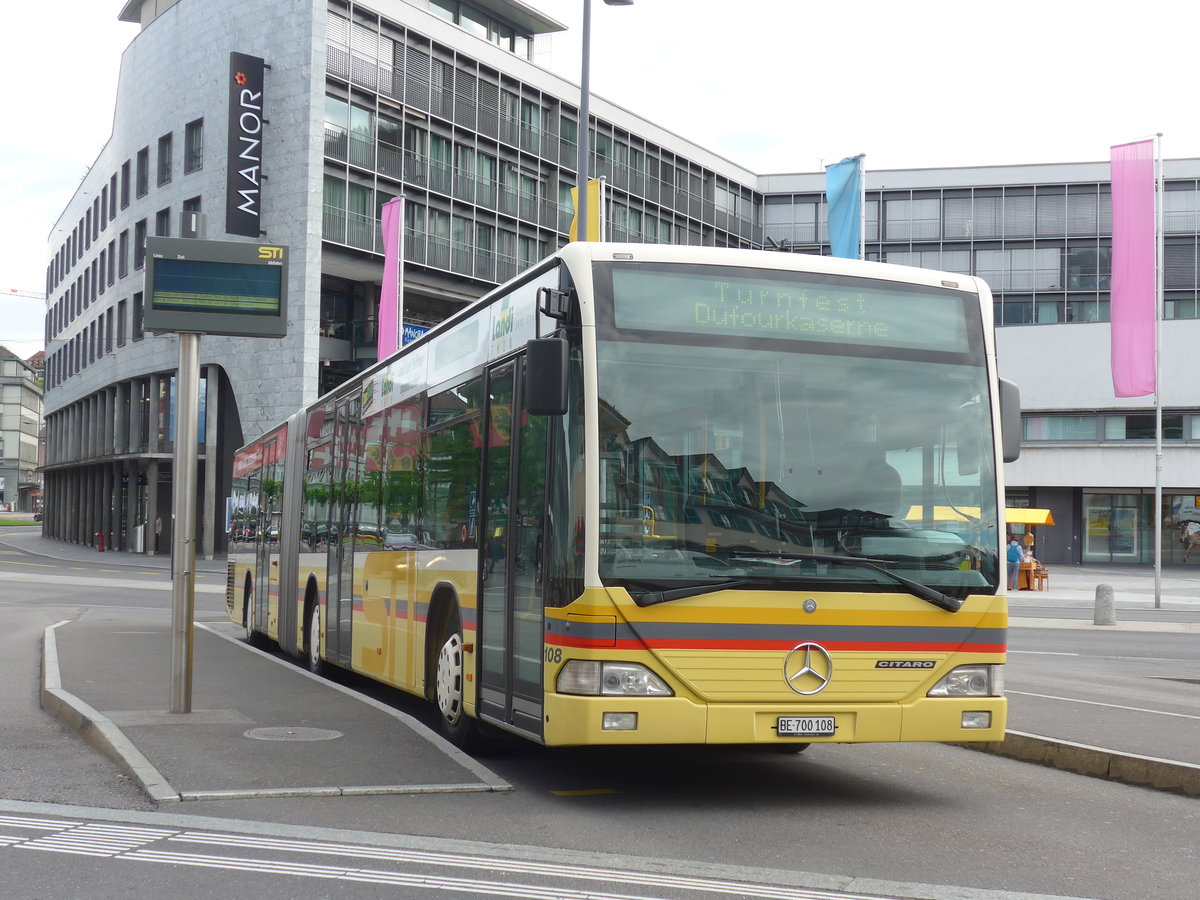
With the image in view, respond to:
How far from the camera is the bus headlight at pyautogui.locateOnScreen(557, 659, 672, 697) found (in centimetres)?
739

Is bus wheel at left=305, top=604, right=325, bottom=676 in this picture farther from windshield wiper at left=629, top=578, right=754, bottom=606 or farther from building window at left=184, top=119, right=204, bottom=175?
building window at left=184, top=119, right=204, bottom=175

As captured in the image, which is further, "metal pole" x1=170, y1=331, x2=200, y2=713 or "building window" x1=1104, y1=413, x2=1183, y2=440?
"building window" x1=1104, y1=413, x2=1183, y2=440

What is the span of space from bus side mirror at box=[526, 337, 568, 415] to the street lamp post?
11.7 meters

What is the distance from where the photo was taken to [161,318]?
10547mm

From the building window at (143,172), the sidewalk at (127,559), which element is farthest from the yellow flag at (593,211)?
the building window at (143,172)

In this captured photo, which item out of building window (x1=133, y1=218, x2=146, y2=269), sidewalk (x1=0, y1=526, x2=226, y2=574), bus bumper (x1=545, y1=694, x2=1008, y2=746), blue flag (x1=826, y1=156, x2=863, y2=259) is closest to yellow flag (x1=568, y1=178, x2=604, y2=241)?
blue flag (x1=826, y1=156, x2=863, y2=259)

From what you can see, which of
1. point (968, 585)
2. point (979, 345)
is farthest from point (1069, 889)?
point (979, 345)

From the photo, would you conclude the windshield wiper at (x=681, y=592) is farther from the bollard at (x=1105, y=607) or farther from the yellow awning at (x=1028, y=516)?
the yellow awning at (x=1028, y=516)

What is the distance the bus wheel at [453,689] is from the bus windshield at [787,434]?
2455mm

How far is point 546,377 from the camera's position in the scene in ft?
24.5

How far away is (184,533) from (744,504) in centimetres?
491

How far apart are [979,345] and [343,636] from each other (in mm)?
7484

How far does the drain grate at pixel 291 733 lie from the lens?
980 centimetres

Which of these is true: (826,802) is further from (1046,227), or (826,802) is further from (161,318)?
(1046,227)
